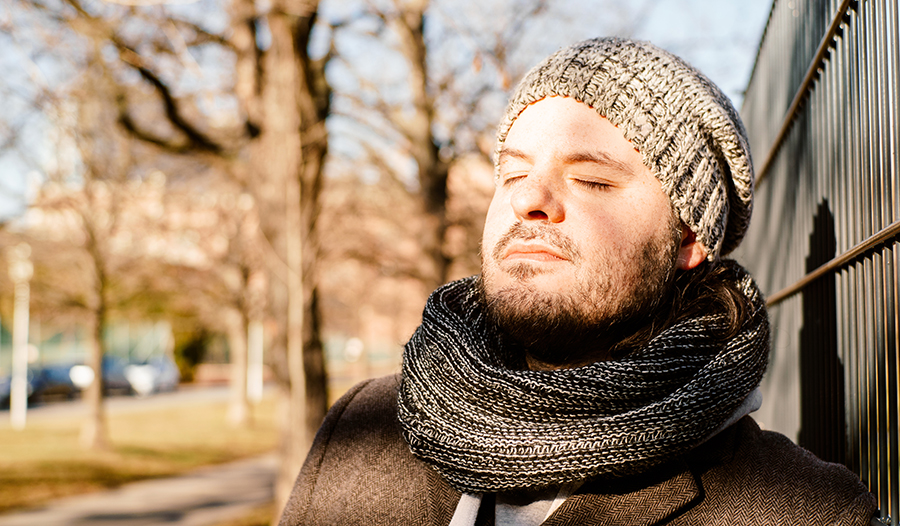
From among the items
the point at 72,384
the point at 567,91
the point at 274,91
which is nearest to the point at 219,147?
the point at 274,91

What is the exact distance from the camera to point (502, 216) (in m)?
1.78

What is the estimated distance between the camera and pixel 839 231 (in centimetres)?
181

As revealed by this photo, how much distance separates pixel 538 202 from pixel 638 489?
2.19ft

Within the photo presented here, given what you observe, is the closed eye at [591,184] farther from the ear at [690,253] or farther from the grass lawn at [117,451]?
the grass lawn at [117,451]

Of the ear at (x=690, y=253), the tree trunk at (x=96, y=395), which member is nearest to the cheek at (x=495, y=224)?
the ear at (x=690, y=253)

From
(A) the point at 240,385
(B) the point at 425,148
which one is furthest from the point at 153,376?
(B) the point at 425,148

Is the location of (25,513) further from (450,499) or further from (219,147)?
(450,499)

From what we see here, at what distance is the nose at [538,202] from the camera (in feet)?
5.51

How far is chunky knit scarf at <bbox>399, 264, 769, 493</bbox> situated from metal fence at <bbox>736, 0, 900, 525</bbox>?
0.78ft

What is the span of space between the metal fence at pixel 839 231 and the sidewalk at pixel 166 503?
8792 mm

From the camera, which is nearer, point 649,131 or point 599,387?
point 599,387

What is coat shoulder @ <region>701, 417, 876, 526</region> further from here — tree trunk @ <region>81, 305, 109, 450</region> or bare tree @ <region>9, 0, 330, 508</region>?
tree trunk @ <region>81, 305, 109, 450</region>

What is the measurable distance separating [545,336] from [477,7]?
7860 mm

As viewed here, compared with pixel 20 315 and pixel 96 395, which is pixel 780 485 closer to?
pixel 96 395
